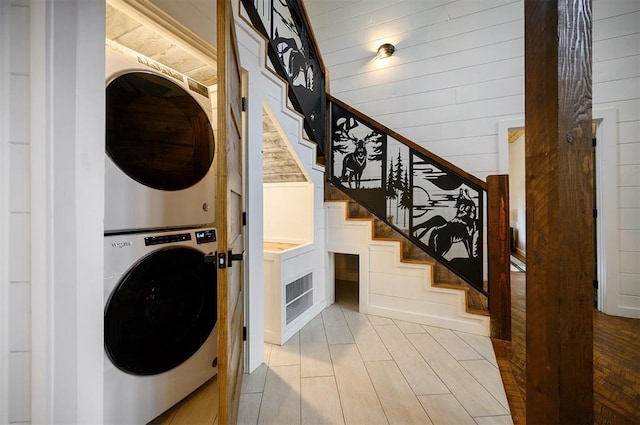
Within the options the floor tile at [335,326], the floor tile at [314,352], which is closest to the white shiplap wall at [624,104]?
the floor tile at [335,326]

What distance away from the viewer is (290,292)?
6.86 feet

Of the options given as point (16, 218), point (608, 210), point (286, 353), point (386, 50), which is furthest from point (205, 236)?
point (608, 210)

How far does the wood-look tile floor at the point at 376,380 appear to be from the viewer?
126 cm

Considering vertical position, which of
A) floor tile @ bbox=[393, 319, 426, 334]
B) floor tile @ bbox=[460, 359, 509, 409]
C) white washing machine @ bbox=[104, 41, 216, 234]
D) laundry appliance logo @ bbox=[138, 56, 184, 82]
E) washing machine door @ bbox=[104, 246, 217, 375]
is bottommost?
floor tile @ bbox=[393, 319, 426, 334]

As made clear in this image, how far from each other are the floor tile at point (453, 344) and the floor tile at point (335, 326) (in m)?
0.75

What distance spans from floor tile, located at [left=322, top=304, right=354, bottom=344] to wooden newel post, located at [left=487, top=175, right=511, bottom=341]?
125 cm

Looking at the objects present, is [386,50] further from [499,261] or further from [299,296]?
[299,296]

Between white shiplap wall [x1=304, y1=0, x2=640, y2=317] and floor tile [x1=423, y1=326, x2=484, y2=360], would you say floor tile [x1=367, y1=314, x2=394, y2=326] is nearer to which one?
floor tile [x1=423, y1=326, x2=484, y2=360]

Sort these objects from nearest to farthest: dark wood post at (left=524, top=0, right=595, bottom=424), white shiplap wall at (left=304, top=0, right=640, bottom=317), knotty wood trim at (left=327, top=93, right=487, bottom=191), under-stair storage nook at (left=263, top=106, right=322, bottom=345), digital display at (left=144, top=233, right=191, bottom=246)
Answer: dark wood post at (left=524, top=0, right=595, bottom=424), digital display at (left=144, top=233, right=191, bottom=246), under-stair storage nook at (left=263, top=106, right=322, bottom=345), knotty wood trim at (left=327, top=93, right=487, bottom=191), white shiplap wall at (left=304, top=0, right=640, bottom=317)

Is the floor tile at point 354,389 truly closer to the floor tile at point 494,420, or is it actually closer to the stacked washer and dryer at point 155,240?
the floor tile at point 494,420

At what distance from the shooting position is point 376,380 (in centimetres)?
152

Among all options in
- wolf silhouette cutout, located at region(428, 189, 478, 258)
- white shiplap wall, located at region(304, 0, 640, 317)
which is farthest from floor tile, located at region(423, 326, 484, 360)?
white shiplap wall, located at region(304, 0, 640, 317)

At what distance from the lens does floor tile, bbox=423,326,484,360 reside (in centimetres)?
178

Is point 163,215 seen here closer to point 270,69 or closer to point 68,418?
point 68,418
